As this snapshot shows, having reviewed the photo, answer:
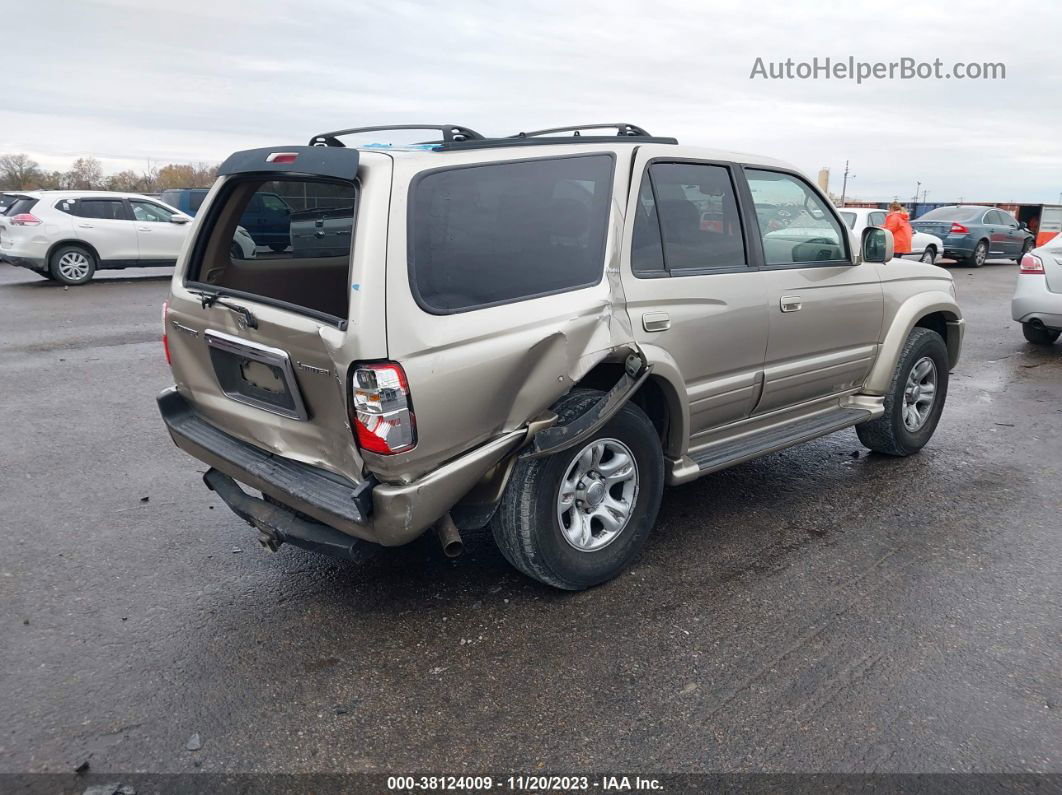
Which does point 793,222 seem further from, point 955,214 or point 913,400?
point 955,214

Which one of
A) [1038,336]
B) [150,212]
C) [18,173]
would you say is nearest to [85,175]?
Answer: [18,173]

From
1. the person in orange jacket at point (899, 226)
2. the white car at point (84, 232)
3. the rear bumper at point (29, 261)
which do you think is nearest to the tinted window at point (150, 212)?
the white car at point (84, 232)

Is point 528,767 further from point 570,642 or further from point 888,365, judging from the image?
point 888,365

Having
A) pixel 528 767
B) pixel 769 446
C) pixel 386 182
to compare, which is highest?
pixel 386 182

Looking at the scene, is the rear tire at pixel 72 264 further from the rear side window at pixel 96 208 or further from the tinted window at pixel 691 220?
the tinted window at pixel 691 220

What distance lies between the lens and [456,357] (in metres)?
2.99

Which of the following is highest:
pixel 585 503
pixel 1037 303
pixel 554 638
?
pixel 1037 303

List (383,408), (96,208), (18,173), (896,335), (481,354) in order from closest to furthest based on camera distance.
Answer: (383,408) → (481,354) → (896,335) → (96,208) → (18,173)

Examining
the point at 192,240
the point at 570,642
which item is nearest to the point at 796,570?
the point at 570,642

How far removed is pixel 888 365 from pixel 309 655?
378cm

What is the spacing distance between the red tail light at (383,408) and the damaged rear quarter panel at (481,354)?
3 centimetres

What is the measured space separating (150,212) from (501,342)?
1505 centimetres

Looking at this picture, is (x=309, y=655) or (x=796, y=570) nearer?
(x=309, y=655)

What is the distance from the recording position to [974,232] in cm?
2138
